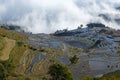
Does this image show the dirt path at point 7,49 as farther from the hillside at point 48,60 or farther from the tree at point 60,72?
the tree at point 60,72

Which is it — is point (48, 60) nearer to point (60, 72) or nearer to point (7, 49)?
point (7, 49)

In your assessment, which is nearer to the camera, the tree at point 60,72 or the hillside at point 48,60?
the tree at point 60,72

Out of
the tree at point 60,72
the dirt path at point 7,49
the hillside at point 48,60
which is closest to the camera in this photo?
the tree at point 60,72

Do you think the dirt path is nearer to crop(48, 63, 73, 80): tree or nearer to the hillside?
the hillside

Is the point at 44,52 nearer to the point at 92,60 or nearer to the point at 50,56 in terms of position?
the point at 50,56

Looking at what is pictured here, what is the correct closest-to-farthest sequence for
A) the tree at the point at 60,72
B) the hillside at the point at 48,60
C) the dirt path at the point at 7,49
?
the tree at the point at 60,72, the hillside at the point at 48,60, the dirt path at the point at 7,49

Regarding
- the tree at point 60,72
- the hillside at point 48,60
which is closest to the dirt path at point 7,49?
the hillside at point 48,60

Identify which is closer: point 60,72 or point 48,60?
point 60,72

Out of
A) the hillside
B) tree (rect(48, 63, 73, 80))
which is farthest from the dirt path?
tree (rect(48, 63, 73, 80))

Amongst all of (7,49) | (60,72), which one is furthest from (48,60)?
(60,72)

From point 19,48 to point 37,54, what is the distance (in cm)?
887

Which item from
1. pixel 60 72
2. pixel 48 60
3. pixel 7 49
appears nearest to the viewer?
pixel 60 72

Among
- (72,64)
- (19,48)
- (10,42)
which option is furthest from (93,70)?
(10,42)

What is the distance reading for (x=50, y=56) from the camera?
136 meters
